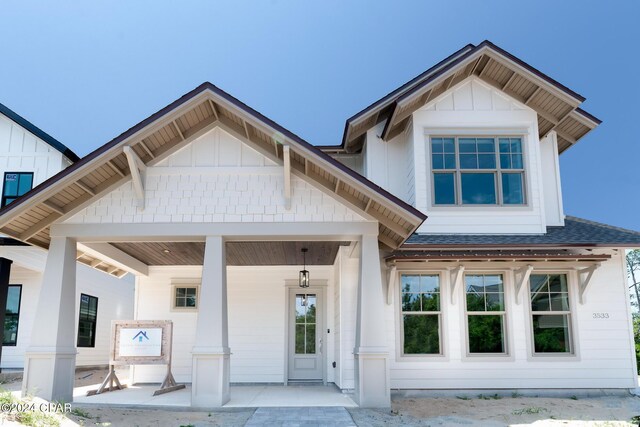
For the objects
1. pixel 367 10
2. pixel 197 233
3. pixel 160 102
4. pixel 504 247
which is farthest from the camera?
pixel 160 102

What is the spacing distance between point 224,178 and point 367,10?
84.4 metres

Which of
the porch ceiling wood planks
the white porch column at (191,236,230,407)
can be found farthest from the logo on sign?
the white porch column at (191,236,230,407)

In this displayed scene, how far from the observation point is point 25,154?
13.9 meters

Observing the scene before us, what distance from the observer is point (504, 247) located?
10320 mm

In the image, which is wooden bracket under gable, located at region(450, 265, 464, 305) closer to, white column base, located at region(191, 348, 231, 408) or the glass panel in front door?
the glass panel in front door

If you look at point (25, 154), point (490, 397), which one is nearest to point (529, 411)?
point (490, 397)

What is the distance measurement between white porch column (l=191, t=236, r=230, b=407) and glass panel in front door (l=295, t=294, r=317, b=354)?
4.12 meters

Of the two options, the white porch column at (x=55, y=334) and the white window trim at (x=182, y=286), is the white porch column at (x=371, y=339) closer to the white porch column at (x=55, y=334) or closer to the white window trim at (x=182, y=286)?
the white porch column at (x=55, y=334)

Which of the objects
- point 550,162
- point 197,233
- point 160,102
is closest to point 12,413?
point 197,233

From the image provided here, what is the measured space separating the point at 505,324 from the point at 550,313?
92 cm

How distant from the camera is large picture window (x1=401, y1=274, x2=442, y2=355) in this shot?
35.3 feet

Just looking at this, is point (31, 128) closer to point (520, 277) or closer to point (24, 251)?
point (24, 251)

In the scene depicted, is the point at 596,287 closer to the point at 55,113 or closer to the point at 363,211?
the point at 363,211

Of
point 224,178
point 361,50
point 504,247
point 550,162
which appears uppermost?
point 361,50
